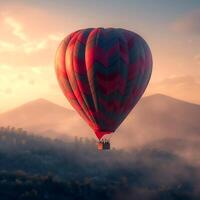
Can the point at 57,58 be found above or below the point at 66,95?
above

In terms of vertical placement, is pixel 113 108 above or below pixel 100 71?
below

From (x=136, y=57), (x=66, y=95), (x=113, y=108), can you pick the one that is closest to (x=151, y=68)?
(x=136, y=57)

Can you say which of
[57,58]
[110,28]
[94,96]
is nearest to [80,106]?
[94,96]

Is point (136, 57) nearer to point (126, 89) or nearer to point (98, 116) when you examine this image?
point (126, 89)

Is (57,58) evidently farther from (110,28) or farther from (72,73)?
(110,28)

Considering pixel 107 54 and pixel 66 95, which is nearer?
pixel 107 54

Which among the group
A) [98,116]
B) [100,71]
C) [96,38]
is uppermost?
[96,38]
